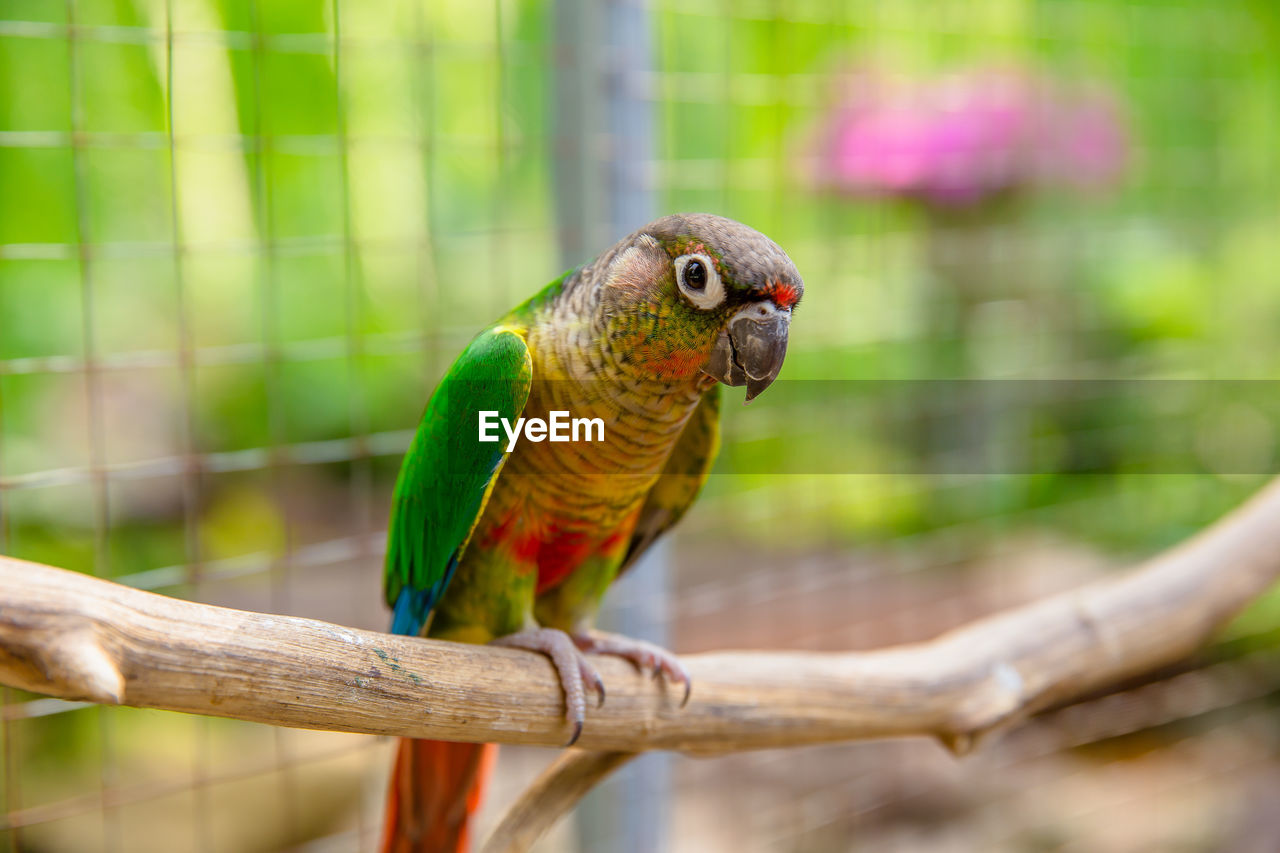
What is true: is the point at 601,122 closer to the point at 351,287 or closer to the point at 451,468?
the point at 351,287

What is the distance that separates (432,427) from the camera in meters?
0.84

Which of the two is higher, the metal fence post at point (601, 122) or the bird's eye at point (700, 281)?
the metal fence post at point (601, 122)

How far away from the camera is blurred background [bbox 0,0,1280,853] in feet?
4.05

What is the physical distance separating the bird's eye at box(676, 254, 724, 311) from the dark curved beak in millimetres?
21

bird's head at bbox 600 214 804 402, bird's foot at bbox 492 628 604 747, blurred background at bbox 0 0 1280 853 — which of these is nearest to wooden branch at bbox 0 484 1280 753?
bird's foot at bbox 492 628 604 747

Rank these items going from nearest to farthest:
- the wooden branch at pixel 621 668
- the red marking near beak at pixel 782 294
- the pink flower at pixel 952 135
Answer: the wooden branch at pixel 621 668 < the red marking near beak at pixel 782 294 < the pink flower at pixel 952 135

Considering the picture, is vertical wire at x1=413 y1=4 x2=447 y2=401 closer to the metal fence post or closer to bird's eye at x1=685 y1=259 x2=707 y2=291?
the metal fence post

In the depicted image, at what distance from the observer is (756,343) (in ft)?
2.24

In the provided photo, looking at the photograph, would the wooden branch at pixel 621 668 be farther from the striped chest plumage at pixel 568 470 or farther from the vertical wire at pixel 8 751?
the vertical wire at pixel 8 751

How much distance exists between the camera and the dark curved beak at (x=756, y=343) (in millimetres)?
682

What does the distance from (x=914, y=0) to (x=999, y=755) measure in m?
1.45

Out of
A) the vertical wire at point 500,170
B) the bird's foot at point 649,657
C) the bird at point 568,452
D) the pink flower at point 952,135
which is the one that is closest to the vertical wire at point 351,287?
the vertical wire at point 500,170

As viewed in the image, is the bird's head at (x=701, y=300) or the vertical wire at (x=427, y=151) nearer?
the bird's head at (x=701, y=300)

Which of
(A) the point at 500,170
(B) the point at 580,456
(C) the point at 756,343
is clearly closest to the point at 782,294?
(C) the point at 756,343
